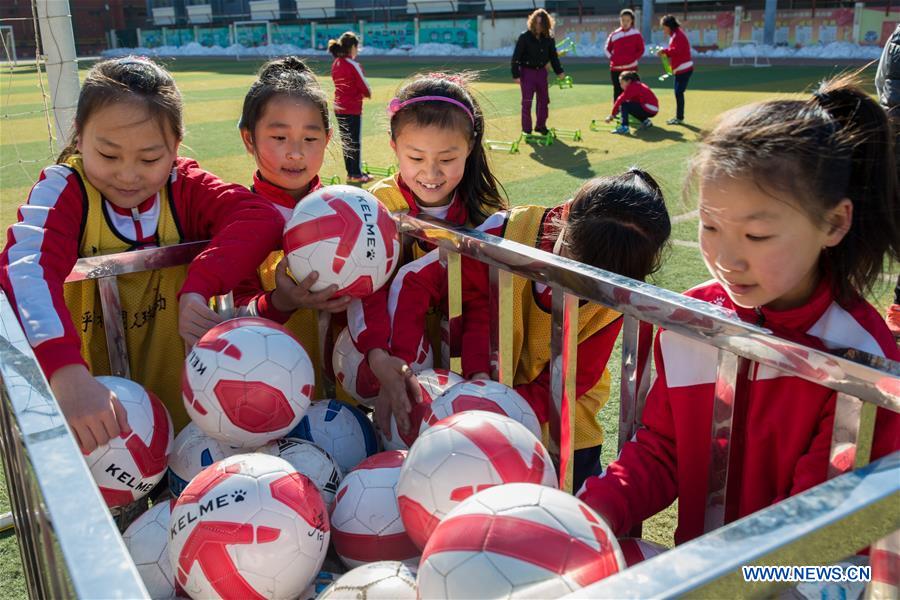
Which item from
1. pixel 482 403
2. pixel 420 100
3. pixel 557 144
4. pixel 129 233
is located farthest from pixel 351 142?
pixel 482 403

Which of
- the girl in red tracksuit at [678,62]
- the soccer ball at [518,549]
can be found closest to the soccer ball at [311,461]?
the soccer ball at [518,549]

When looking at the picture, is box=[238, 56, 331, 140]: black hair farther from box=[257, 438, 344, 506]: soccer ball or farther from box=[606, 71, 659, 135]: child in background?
box=[606, 71, 659, 135]: child in background

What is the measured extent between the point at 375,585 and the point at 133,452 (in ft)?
3.27

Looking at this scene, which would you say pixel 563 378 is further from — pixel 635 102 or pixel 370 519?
pixel 635 102

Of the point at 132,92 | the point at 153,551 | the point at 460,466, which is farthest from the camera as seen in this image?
the point at 132,92

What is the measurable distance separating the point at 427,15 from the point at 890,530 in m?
43.8

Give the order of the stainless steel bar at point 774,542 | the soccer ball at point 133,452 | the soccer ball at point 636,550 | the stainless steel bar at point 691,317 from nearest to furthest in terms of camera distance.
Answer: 1. the stainless steel bar at point 774,542
2. the stainless steel bar at point 691,317
3. the soccer ball at point 636,550
4. the soccer ball at point 133,452

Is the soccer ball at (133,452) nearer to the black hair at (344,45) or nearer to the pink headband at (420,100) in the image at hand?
the pink headband at (420,100)

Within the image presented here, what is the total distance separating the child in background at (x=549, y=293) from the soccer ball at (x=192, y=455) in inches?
21.0

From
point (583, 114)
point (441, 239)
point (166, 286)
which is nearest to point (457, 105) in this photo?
point (441, 239)

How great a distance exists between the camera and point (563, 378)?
2355mm

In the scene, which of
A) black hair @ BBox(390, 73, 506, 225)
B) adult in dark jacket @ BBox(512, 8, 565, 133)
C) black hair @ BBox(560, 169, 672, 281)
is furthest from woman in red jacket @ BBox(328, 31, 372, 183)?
black hair @ BBox(560, 169, 672, 281)

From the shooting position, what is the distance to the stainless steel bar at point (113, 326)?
2.66 meters

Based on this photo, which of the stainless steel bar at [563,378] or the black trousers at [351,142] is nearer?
the stainless steel bar at [563,378]
